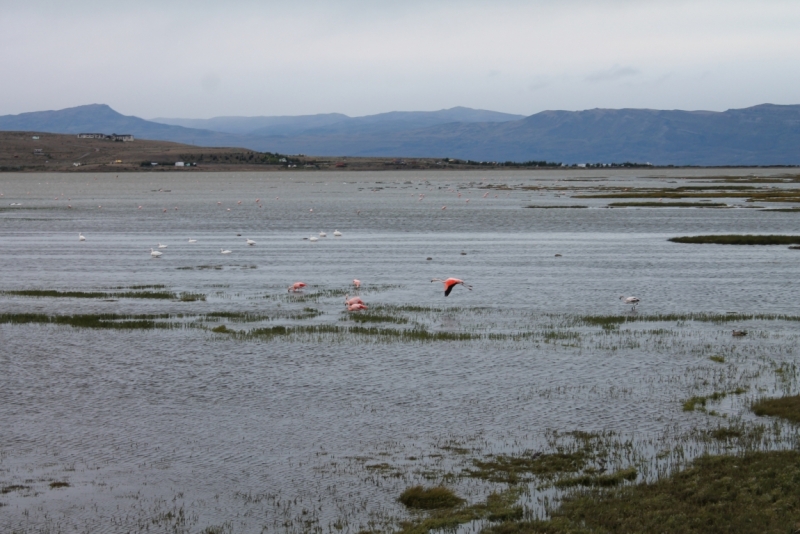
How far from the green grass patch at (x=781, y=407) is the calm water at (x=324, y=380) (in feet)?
1.23

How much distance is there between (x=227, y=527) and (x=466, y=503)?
352 cm

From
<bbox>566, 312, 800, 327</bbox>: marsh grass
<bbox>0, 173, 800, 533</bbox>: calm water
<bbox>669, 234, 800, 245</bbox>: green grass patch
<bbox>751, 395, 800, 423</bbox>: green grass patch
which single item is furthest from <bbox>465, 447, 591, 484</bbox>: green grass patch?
<bbox>669, 234, 800, 245</bbox>: green grass patch

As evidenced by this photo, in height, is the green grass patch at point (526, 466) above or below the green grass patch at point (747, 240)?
below

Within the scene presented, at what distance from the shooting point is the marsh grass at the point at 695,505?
12641mm

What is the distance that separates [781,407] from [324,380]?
9959mm

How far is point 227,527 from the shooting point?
44.9 ft

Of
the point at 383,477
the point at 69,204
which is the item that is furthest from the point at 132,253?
the point at 69,204

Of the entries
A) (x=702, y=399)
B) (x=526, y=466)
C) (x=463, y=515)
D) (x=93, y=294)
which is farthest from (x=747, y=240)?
(x=463, y=515)

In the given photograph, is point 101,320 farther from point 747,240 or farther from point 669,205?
point 669,205

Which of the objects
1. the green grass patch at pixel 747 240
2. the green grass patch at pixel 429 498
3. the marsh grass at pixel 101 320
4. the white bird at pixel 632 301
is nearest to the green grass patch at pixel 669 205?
the green grass patch at pixel 747 240

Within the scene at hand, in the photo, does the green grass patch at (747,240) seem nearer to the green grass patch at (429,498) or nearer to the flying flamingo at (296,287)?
the flying flamingo at (296,287)

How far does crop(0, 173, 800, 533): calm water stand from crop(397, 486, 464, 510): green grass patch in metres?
0.28

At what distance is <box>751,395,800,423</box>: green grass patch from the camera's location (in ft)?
59.6

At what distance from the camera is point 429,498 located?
46.7ft
